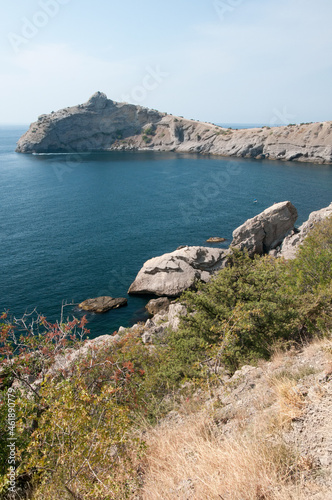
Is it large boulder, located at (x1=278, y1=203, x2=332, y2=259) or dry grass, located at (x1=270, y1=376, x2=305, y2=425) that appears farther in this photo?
large boulder, located at (x1=278, y1=203, x2=332, y2=259)

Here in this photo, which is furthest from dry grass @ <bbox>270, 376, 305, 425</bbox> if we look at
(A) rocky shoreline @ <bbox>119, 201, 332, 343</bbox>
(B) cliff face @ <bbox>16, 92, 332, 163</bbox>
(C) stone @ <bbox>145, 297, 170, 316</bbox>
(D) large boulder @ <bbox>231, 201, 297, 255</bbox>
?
(B) cliff face @ <bbox>16, 92, 332, 163</bbox>

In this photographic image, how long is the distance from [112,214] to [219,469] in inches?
2640

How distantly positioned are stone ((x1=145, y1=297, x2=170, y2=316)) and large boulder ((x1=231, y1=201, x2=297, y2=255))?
15740 mm

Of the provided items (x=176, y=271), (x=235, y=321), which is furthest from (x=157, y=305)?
(x=235, y=321)

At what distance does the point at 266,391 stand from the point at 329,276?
9789 millimetres

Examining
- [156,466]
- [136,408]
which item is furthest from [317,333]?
[156,466]

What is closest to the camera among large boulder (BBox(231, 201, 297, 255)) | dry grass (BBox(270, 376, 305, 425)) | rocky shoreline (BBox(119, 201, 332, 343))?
dry grass (BBox(270, 376, 305, 425))

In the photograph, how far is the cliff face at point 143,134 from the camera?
13600cm

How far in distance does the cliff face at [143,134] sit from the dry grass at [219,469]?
138 meters

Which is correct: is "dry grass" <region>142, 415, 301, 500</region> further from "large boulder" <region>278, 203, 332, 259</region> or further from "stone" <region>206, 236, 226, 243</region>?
"stone" <region>206, 236, 226, 243</region>

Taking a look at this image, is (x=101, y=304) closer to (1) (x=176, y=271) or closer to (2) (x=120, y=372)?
(1) (x=176, y=271)

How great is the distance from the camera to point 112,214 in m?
70.8

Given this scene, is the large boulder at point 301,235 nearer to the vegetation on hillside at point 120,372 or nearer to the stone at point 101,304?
the stone at point 101,304

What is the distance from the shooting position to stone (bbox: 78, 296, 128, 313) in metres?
37.1
